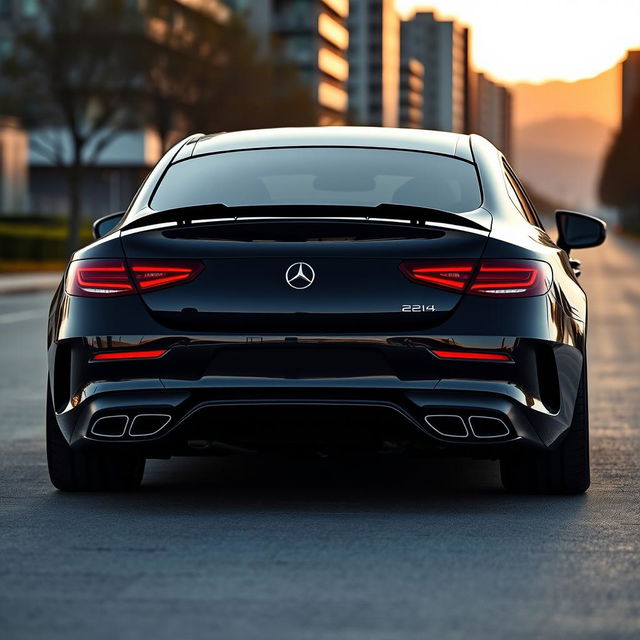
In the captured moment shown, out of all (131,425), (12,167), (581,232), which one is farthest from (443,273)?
(12,167)

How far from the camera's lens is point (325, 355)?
572 centimetres

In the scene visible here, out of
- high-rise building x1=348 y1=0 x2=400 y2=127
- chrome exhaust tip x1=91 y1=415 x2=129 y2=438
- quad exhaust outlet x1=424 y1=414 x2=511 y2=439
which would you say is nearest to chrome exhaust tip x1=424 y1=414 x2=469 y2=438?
quad exhaust outlet x1=424 y1=414 x2=511 y2=439

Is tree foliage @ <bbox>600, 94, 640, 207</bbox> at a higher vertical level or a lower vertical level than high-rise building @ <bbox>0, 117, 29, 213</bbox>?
lower

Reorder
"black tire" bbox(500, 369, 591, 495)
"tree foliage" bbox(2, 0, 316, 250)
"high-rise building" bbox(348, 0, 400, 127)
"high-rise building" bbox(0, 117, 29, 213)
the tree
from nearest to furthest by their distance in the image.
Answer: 1. "black tire" bbox(500, 369, 591, 495)
2. the tree
3. "tree foliage" bbox(2, 0, 316, 250)
4. "high-rise building" bbox(0, 117, 29, 213)
5. "high-rise building" bbox(348, 0, 400, 127)

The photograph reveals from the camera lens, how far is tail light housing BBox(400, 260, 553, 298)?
573 cm

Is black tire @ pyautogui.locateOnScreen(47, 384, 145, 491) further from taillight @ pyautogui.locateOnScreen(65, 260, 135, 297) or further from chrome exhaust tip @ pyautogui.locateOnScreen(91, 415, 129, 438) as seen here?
taillight @ pyautogui.locateOnScreen(65, 260, 135, 297)

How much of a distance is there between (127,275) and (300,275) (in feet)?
2.17

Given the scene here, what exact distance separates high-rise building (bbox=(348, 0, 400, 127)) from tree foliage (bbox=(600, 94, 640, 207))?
30.5 meters

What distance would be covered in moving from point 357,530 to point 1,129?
56.9 metres

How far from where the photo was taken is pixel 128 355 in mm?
5828

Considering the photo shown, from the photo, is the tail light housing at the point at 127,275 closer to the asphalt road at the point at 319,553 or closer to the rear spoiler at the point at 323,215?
the rear spoiler at the point at 323,215

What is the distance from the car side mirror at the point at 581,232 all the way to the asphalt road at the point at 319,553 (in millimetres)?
1070

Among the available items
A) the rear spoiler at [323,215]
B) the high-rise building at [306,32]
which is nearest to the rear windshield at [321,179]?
the rear spoiler at [323,215]

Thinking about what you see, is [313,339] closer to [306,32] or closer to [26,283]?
[26,283]
